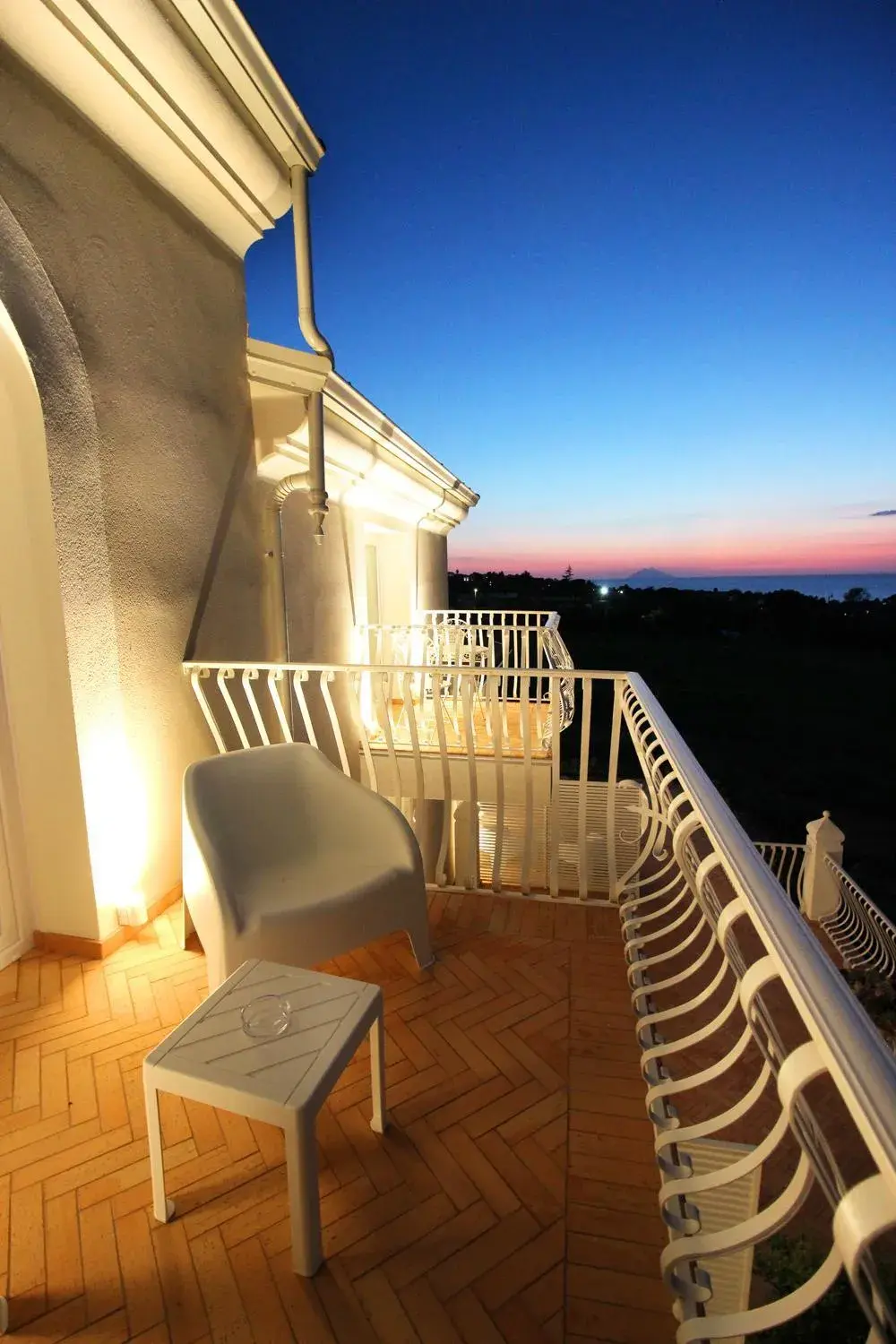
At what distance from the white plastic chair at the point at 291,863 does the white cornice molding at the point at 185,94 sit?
2.55 m

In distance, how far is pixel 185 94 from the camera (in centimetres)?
245

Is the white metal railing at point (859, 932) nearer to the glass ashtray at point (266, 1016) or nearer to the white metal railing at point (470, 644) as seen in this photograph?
the white metal railing at point (470, 644)

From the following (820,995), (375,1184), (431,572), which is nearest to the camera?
(820,995)

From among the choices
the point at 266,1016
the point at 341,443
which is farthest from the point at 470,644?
the point at 266,1016

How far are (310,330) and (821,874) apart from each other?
7.80 metres

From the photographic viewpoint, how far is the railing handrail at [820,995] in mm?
565

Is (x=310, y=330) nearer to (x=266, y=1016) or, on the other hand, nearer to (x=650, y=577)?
(x=266, y=1016)

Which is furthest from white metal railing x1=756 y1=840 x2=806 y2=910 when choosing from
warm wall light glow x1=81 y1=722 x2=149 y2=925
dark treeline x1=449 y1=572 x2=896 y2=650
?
dark treeline x1=449 y1=572 x2=896 y2=650

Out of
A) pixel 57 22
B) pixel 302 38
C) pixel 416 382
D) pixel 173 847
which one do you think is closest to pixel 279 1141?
pixel 173 847

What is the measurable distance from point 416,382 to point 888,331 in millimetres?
12331

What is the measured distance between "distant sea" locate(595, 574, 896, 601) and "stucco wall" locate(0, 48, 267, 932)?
35.8 metres

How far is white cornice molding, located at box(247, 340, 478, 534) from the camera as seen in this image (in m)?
3.39

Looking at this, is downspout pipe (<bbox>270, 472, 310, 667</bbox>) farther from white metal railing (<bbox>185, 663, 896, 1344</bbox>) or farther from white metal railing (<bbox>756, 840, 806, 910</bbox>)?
white metal railing (<bbox>756, 840, 806, 910</bbox>)

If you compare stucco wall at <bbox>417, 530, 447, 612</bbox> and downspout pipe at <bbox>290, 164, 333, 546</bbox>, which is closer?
downspout pipe at <bbox>290, 164, 333, 546</bbox>
